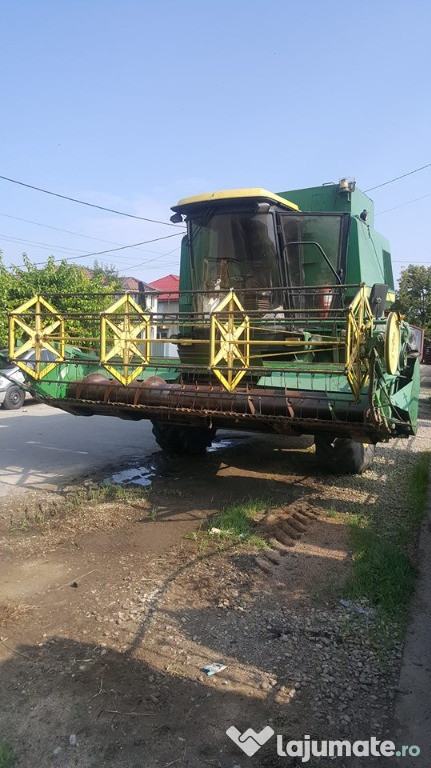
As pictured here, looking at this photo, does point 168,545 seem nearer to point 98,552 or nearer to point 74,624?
point 98,552

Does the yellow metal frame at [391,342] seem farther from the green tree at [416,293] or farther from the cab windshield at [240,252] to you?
the green tree at [416,293]

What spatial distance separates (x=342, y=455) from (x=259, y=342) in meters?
2.28

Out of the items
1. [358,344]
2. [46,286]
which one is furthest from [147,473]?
[46,286]

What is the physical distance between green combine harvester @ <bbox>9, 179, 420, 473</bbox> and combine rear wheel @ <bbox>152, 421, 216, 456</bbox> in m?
0.02

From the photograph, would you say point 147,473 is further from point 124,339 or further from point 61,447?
point 124,339

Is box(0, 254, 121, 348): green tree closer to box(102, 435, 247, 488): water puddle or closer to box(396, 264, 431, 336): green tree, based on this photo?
box(102, 435, 247, 488): water puddle

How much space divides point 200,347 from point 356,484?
2401 millimetres

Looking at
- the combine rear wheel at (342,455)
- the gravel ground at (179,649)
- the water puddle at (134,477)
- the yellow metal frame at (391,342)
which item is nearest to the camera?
the gravel ground at (179,649)

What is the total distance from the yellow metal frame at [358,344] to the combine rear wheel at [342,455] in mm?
1654

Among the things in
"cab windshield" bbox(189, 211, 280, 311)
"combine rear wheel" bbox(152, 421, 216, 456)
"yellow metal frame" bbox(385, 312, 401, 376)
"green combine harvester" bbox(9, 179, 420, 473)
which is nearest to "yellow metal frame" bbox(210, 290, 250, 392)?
"green combine harvester" bbox(9, 179, 420, 473)

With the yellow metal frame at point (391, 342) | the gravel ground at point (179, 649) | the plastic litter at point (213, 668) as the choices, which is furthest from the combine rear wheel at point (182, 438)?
the plastic litter at point (213, 668)

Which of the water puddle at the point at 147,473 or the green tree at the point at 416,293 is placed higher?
the green tree at the point at 416,293

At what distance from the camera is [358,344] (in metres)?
4.36

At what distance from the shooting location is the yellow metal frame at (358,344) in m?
4.27
